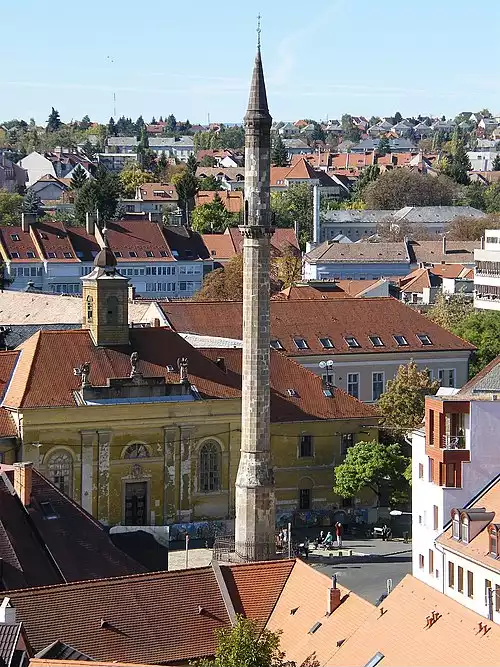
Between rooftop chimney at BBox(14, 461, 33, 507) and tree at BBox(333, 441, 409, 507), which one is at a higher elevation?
rooftop chimney at BBox(14, 461, 33, 507)

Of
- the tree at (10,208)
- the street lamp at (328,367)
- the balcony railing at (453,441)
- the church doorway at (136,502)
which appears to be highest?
the balcony railing at (453,441)

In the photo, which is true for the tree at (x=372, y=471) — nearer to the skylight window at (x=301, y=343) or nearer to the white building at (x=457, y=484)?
the skylight window at (x=301, y=343)

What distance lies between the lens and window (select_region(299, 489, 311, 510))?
233ft

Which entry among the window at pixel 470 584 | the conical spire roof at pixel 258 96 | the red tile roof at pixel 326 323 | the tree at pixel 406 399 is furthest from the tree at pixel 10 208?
the window at pixel 470 584

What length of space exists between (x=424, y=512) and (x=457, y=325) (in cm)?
5029

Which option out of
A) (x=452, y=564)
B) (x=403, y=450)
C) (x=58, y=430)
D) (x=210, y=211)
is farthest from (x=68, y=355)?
(x=210, y=211)

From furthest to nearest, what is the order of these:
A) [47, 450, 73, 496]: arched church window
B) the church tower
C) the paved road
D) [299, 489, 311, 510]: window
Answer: [299, 489, 311, 510]: window
the church tower
[47, 450, 73, 496]: arched church window
the paved road

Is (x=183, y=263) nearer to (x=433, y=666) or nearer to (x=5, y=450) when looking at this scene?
(x=5, y=450)

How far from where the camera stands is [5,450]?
216ft

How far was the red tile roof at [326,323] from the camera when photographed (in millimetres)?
86188

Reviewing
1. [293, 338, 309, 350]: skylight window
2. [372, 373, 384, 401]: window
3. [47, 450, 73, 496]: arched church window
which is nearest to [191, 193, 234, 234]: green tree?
[372, 373, 384, 401]: window

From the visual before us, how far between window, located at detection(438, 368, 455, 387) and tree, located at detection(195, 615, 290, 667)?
4814cm

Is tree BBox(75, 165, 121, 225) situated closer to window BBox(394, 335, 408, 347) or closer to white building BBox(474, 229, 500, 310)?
white building BBox(474, 229, 500, 310)

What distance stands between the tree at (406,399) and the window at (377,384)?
529 cm
